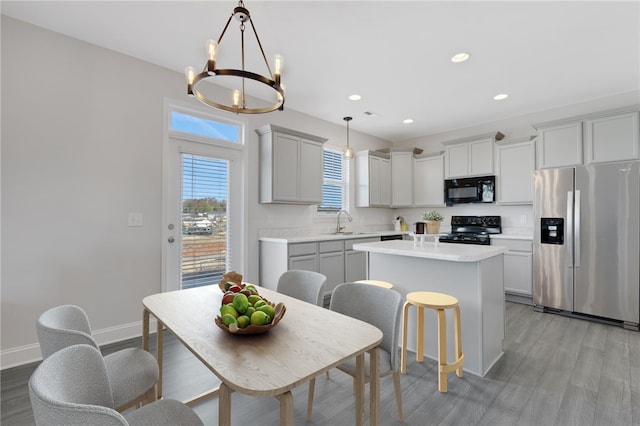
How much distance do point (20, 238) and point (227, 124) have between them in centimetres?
229

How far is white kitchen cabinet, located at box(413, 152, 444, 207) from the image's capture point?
5332mm

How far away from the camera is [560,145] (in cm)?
385

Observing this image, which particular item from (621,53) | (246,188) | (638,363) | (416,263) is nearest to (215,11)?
(246,188)

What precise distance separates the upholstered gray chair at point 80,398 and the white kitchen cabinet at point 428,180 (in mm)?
5101

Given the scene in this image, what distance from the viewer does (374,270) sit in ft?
9.55

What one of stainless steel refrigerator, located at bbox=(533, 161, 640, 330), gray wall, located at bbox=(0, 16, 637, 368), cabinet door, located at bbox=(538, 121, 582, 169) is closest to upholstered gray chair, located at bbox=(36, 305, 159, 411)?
gray wall, located at bbox=(0, 16, 637, 368)

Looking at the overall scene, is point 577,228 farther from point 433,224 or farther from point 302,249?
point 302,249

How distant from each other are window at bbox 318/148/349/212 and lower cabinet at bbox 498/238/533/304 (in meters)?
2.60

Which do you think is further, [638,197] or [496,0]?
[638,197]

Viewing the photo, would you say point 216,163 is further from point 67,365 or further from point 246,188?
point 67,365

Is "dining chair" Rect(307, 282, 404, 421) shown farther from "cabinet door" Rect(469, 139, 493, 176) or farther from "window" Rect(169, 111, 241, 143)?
"cabinet door" Rect(469, 139, 493, 176)

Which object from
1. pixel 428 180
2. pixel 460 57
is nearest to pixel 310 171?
pixel 460 57

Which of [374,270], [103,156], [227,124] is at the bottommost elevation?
[374,270]

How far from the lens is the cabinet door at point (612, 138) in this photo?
11.2 ft
